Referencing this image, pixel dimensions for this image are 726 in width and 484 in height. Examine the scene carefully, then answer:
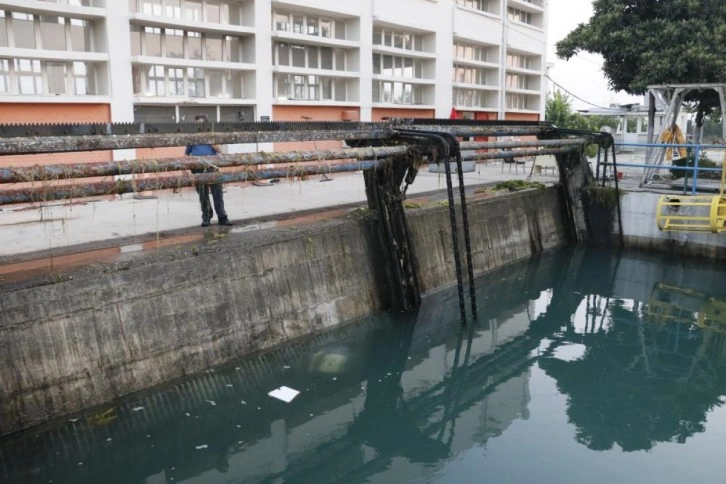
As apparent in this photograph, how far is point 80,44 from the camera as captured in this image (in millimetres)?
15773

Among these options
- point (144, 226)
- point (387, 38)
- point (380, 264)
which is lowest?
point (380, 264)

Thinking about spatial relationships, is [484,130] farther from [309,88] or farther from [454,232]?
[309,88]

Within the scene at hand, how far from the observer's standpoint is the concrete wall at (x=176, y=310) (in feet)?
20.7

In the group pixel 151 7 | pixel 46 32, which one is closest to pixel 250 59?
pixel 151 7

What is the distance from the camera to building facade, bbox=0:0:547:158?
15.1m

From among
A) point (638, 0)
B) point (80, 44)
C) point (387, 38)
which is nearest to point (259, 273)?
point (80, 44)

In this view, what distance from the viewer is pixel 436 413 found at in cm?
757

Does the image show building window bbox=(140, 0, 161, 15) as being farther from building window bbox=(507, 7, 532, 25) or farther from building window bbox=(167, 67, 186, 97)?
building window bbox=(507, 7, 532, 25)

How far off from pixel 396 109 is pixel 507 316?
50.8 feet

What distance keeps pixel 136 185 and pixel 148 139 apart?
53 centimetres

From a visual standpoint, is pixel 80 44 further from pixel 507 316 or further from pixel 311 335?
pixel 507 316

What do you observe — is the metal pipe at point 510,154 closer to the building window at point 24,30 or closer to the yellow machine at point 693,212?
the yellow machine at point 693,212

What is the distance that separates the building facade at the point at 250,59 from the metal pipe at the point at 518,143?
29.8 feet

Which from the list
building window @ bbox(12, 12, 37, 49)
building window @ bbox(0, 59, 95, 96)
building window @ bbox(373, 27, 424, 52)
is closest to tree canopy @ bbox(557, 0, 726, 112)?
building window @ bbox(373, 27, 424, 52)
